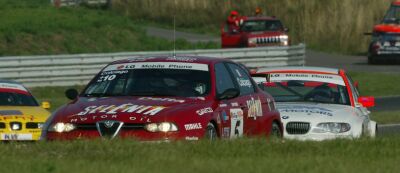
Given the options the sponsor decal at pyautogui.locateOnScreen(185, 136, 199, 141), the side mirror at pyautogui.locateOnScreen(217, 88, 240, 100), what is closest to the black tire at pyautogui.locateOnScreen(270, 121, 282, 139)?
the side mirror at pyautogui.locateOnScreen(217, 88, 240, 100)

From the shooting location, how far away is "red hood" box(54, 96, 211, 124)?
12102 mm

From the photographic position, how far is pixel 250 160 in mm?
10547

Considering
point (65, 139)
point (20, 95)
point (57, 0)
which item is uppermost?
point (65, 139)

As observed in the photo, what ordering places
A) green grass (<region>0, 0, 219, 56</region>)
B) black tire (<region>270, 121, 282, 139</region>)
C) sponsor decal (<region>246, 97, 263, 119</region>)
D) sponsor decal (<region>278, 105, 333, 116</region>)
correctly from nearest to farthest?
1. sponsor decal (<region>246, 97, 263, 119</region>)
2. black tire (<region>270, 121, 282, 139</region>)
3. sponsor decal (<region>278, 105, 333, 116</region>)
4. green grass (<region>0, 0, 219, 56</region>)

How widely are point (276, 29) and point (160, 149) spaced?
31.4 m

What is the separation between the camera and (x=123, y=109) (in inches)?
482

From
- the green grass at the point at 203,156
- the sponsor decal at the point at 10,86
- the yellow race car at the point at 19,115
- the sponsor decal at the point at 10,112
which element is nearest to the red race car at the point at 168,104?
the green grass at the point at 203,156

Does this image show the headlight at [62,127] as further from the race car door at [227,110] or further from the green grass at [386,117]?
the green grass at [386,117]

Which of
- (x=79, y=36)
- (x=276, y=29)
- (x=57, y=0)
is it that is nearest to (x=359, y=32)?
(x=276, y=29)

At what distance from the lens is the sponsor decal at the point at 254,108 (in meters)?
14.0

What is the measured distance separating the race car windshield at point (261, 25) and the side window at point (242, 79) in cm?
2781

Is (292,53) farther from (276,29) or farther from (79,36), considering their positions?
(79,36)

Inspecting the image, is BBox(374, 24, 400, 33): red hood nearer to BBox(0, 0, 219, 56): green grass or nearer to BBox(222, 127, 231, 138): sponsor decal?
BBox(0, 0, 219, 56): green grass

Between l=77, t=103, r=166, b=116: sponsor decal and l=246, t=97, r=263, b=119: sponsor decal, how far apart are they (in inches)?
72.6
